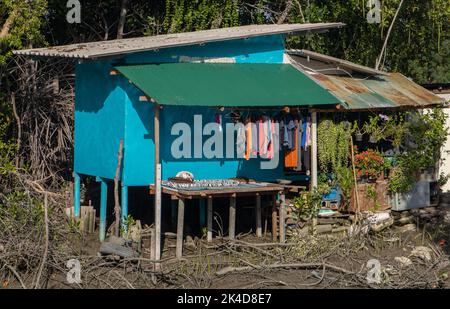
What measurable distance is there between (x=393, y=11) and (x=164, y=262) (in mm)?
11061

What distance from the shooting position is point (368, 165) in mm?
15031

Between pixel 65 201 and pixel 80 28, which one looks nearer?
pixel 65 201

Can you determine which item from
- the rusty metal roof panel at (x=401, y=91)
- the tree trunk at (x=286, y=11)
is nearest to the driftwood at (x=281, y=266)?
the rusty metal roof panel at (x=401, y=91)

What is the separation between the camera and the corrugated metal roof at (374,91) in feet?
48.1

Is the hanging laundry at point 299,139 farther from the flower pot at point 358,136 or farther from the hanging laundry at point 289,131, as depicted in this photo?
the flower pot at point 358,136

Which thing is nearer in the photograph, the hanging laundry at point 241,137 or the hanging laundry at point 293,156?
the hanging laundry at point 241,137

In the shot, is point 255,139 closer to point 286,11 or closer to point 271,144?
point 271,144

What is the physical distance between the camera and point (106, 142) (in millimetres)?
14148

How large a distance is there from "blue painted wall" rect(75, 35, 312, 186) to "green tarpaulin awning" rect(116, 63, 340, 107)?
29cm

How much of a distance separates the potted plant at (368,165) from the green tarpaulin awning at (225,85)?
1.60 m
